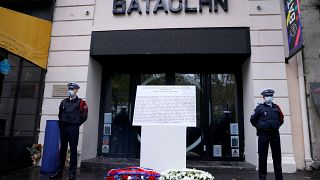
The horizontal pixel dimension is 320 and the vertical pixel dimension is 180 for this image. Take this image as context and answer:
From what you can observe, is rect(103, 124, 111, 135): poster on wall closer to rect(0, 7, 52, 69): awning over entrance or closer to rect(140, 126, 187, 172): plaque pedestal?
rect(0, 7, 52, 69): awning over entrance

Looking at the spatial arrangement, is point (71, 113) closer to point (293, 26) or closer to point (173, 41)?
point (173, 41)

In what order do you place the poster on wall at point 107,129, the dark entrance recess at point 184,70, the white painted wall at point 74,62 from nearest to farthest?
the dark entrance recess at point 184,70 → the white painted wall at point 74,62 → the poster on wall at point 107,129

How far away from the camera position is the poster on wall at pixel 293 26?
636 cm

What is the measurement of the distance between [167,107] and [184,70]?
3995 mm

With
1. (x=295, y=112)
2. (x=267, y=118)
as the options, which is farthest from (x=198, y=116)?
(x=267, y=118)

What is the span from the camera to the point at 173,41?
7.57 m

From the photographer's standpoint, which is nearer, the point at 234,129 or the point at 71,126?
the point at 71,126

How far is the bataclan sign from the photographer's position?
7.69 m

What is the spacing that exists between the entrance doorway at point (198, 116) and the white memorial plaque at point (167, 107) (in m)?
3.58

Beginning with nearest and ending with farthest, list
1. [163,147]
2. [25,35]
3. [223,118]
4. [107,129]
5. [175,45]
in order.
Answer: [163,147], [25,35], [175,45], [223,118], [107,129]

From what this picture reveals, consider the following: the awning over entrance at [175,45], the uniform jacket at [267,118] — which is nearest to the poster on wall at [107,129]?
the awning over entrance at [175,45]

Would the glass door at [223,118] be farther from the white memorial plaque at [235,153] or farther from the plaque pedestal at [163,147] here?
the plaque pedestal at [163,147]

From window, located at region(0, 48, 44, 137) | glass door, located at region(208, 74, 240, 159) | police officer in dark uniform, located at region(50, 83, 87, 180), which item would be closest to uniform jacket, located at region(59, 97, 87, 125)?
police officer in dark uniform, located at region(50, 83, 87, 180)

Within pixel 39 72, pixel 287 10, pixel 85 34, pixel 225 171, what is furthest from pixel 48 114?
pixel 287 10
